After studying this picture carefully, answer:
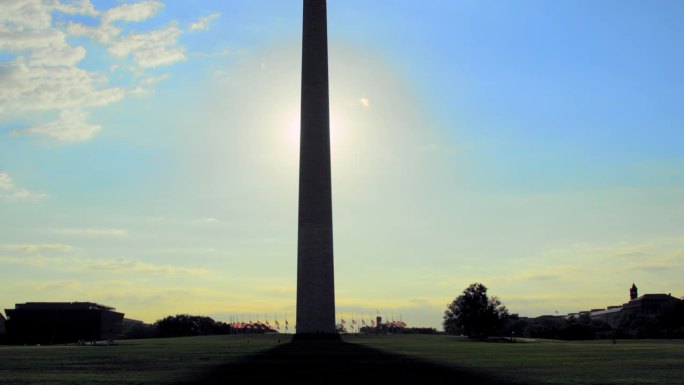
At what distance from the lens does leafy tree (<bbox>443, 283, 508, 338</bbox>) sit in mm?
127188

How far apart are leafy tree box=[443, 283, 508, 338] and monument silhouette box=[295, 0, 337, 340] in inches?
2154

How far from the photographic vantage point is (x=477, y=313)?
417 ft

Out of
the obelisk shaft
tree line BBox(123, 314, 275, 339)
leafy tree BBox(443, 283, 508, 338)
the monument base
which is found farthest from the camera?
tree line BBox(123, 314, 275, 339)

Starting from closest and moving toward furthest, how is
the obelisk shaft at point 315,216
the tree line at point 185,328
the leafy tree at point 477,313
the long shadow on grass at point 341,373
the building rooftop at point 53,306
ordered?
the long shadow on grass at point 341,373
the obelisk shaft at point 315,216
the leafy tree at point 477,313
the tree line at point 185,328
the building rooftop at point 53,306

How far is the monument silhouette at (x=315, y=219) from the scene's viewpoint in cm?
7594

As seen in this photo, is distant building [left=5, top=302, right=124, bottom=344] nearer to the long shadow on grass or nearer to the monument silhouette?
the monument silhouette

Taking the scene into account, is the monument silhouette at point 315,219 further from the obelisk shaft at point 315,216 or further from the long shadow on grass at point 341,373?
the long shadow on grass at point 341,373

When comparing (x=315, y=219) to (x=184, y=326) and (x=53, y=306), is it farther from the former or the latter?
(x=53, y=306)

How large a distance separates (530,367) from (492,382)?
9.70m

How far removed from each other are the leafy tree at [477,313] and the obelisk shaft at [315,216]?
180ft

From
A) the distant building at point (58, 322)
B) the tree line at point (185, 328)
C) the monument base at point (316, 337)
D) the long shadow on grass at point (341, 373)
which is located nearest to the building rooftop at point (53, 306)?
the distant building at point (58, 322)

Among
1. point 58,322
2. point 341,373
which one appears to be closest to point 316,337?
point 341,373

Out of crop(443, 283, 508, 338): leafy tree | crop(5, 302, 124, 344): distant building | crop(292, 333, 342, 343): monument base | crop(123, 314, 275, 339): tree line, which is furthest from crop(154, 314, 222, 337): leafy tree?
crop(292, 333, 342, 343): monument base

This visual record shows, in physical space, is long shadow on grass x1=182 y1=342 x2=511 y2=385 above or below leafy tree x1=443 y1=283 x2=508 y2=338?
below
